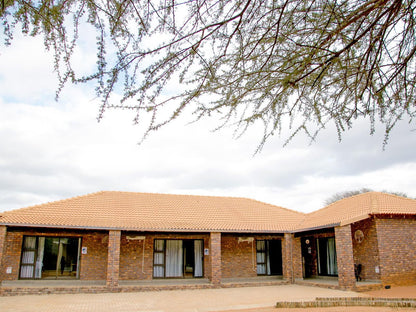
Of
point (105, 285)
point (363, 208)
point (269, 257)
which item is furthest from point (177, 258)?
point (363, 208)

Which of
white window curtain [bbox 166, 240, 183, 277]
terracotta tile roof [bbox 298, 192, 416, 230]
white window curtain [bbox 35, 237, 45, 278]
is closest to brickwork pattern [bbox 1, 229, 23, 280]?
white window curtain [bbox 35, 237, 45, 278]

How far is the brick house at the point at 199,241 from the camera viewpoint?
1530 cm

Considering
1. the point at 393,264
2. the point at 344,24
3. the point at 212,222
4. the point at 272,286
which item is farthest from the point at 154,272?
the point at 344,24

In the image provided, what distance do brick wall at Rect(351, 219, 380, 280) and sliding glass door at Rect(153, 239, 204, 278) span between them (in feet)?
25.1

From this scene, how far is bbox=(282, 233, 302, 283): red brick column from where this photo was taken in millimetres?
17922

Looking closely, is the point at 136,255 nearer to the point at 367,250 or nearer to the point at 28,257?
the point at 28,257

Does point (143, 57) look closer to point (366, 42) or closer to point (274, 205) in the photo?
point (366, 42)

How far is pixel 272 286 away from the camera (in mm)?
16891

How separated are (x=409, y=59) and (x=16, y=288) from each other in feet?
49.4

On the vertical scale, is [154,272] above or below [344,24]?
below

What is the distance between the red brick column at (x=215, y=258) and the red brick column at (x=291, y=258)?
374 centimetres

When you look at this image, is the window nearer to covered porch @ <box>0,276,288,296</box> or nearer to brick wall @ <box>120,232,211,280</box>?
covered porch @ <box>0,276,288,296</box>

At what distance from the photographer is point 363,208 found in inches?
644

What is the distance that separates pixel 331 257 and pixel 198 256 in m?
6.75
